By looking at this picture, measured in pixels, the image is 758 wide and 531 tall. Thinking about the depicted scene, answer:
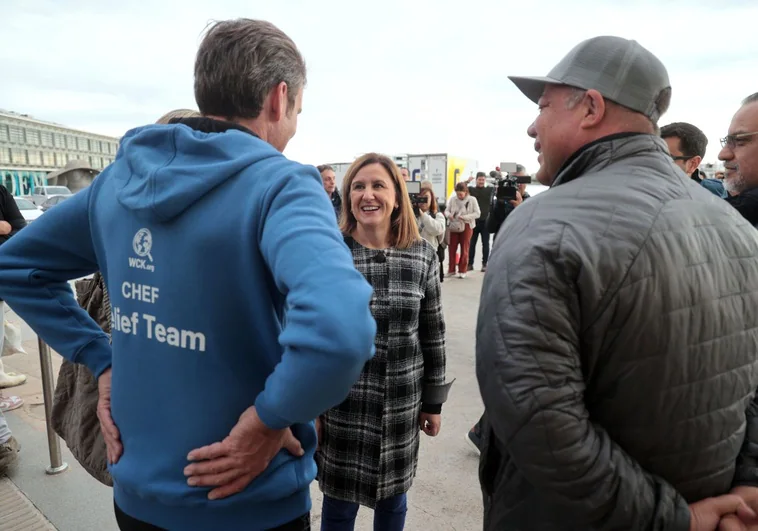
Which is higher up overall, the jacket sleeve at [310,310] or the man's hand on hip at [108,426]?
the jacket sleeve at [310,310]

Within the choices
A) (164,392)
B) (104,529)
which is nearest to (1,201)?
(104,529)

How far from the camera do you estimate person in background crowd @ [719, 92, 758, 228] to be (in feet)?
7.25

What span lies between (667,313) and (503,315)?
1.15 ft

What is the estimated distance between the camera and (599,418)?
3.65ft

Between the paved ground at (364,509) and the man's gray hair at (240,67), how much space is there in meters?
2.36

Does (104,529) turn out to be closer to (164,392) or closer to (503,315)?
(164,392)

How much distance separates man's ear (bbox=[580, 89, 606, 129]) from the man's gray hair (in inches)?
30.3

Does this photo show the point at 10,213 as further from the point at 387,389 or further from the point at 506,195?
the point at 506,195

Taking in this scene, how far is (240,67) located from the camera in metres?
1.13

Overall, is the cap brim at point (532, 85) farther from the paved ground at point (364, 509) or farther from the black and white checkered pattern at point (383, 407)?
the paved ground at point (364, 509)

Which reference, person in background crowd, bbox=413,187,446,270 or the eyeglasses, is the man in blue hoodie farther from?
person in background crowd, bbox=413,187,446,270

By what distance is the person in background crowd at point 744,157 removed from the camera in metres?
2.21

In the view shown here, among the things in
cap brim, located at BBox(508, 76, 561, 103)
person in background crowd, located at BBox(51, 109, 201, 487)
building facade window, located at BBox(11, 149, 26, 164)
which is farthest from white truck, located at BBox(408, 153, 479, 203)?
building facade window, located at BBox(11, 149, 26, 164)

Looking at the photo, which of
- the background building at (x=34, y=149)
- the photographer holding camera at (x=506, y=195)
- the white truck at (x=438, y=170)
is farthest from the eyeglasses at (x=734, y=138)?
the background building at (x=34, y=149)
